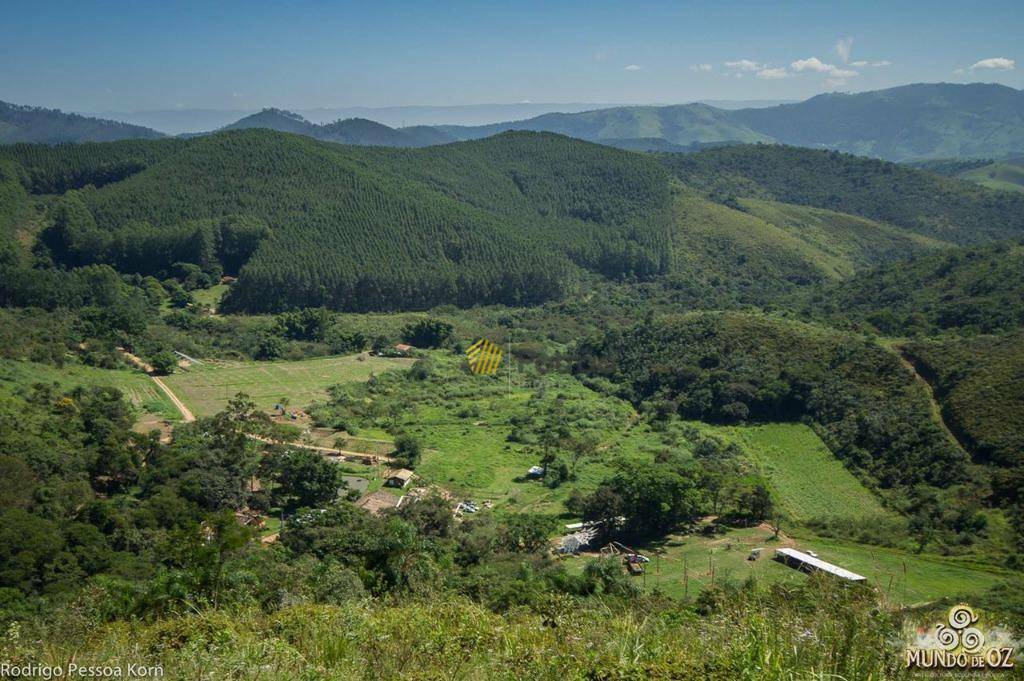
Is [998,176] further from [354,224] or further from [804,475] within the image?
[804,475]

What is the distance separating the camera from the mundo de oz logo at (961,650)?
709 cm

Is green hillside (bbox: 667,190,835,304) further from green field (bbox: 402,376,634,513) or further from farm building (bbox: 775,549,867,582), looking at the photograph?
farm building (bbox: 775,549,867,582)

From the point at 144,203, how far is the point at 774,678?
74227 mm

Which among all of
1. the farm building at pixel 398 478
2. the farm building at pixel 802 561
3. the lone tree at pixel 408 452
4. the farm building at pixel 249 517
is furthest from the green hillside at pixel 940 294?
the farm building at pixel 249 517

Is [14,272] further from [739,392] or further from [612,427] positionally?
[739,392]

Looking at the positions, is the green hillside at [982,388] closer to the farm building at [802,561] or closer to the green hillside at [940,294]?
the green hillside at [940,294]

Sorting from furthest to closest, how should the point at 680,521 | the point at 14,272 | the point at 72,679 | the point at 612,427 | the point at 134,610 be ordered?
the point at 14,272, the point at 612,427, the point at 680,521, the point at 134,610, the point at 72,679

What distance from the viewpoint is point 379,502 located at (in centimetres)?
2655

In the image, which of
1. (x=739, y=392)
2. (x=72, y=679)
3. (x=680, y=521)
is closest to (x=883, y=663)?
(x=72, y=679)

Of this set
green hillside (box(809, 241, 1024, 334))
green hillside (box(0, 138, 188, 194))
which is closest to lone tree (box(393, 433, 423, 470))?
green hillside (box(809, 241, 1024, 334))

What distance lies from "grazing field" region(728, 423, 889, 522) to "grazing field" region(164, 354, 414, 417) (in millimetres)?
21026

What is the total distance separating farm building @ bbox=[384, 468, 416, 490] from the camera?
93.6ft

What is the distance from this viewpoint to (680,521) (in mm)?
24516

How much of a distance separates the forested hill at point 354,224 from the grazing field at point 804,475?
34.8 m
